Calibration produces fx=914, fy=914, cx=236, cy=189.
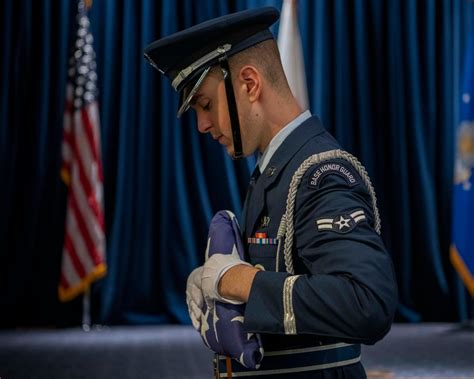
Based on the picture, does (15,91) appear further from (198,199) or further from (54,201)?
(198,199)

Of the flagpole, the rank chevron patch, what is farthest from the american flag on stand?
the rank chevron patch

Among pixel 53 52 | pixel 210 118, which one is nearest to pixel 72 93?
pixel 53 52

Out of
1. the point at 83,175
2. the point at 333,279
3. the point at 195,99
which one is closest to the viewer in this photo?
the point at 333,279

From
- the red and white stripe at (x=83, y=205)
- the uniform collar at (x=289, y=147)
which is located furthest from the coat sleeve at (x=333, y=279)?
the red and white stripe at (x=83, y=205)

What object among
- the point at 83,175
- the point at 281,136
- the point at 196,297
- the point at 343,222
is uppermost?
the point at 281,136

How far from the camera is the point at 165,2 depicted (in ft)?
20.4

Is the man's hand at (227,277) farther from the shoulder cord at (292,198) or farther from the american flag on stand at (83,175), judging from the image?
the american flag on stand at (83,175)

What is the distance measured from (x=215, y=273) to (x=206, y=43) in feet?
1.14

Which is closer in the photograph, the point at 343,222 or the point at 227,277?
the point at 343,222

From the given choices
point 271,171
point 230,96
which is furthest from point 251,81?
point 271,171

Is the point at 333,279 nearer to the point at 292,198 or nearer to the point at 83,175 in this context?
the point at 292,198

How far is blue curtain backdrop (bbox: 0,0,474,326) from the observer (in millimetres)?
6113

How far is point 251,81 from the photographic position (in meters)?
1.35

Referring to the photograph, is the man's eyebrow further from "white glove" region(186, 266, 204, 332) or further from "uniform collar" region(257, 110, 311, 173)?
"white glove" region(186, 266, 204, 332)
